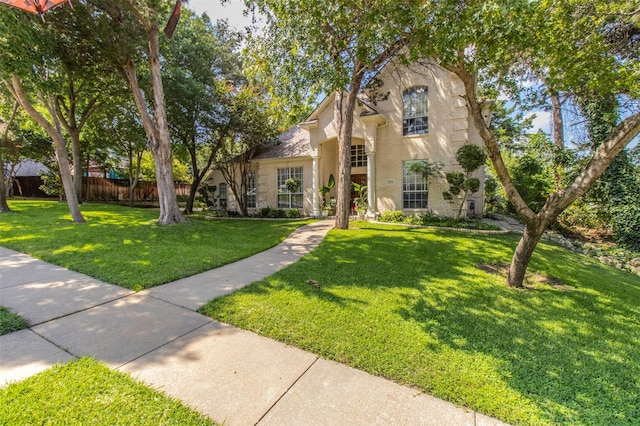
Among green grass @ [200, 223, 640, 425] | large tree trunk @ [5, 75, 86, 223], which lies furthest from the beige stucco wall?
large tree trunk @ [5, 75, 86, 223]

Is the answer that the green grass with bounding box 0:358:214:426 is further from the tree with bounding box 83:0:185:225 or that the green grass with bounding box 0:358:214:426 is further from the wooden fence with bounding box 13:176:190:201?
the wooden fence with bounding box 13:176:190:201

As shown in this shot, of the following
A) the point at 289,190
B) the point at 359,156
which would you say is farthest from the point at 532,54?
the point at 289,190

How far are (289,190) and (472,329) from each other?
1282 centimetres

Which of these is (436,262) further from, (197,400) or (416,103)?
(416,103)

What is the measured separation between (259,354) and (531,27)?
6367mm

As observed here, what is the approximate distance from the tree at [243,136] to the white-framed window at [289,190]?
2.10 metres

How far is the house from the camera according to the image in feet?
39.5

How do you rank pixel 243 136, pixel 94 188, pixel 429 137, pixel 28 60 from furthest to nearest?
pixel 94 188
pixel 243 136
pixel 429 137
pixel 28 60

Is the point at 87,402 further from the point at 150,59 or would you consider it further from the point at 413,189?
the point at 413,189

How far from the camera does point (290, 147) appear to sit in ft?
53.0

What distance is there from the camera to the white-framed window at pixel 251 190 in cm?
1706

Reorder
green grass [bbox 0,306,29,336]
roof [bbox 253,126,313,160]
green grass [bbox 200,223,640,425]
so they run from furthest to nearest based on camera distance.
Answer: roof [bbox 253,126,313,160]
green grass [bbox 0,306,29,336]
green grass [bbox 200,223,640,425]

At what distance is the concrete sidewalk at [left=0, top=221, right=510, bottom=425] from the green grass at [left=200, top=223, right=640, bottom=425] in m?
0.22

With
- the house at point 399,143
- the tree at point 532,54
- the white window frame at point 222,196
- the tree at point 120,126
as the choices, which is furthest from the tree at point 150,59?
the tree at point 532,54
